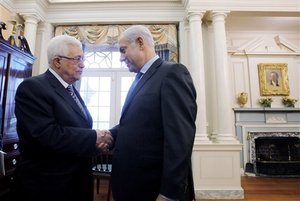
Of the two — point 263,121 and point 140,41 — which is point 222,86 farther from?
point 140,41

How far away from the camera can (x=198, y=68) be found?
362cm

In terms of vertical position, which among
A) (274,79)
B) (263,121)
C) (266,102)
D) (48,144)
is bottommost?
(48,144)

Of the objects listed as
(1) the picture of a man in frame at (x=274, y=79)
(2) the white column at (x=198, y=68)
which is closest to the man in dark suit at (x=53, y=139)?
(2) the white column at (x=198, y=68)

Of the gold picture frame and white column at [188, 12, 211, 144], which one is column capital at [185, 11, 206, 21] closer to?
white column at [188, 12, 211, 144]

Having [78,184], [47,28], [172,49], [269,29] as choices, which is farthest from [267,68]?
[78,184]

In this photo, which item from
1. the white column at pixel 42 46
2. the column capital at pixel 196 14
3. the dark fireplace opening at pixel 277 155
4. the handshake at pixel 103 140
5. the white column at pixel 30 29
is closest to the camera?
the handshake at pixel 103 140

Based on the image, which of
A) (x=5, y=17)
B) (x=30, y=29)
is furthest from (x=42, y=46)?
(x=5, y=17)

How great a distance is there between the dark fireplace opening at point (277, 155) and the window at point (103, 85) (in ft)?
10.5

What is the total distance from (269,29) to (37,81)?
5.44 metres

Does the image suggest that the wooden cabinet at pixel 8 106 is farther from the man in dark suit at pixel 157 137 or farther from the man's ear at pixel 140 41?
the man's ear at pixel 140 41

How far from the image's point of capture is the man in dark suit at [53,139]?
1.13 metres

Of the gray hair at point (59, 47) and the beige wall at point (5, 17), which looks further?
the beige wall at point (5, 17)

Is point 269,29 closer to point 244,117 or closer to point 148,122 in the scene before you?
point 244,117

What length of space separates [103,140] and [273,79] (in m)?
4.93
